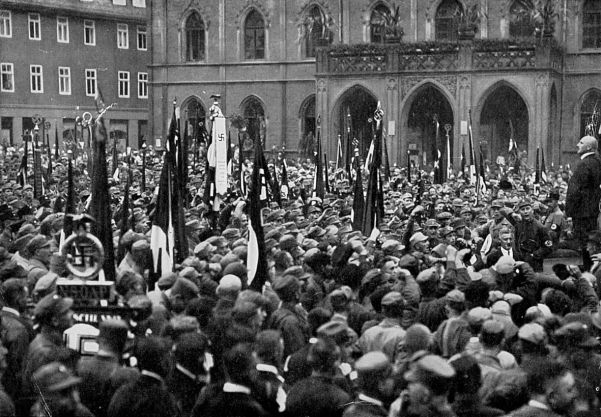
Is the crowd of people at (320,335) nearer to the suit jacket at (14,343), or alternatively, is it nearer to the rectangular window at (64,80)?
the suit jacket at (14,343)

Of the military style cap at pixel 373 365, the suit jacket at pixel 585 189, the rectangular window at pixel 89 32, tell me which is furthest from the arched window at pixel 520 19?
the military style cap at pixel 373 365

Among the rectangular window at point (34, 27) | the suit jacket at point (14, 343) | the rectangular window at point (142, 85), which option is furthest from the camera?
the rectangular window at point (142, 85)

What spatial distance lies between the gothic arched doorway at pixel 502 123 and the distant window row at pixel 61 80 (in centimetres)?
2473

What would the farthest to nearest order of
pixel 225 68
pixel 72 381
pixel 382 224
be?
pixel 225 68 < pixel 382 224 < pixel 72 381

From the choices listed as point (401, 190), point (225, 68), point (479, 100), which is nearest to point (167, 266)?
point (401, 190)

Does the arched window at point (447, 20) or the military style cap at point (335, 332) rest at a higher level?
the arched window at point (447, 20)

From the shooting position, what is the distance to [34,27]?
174 feet

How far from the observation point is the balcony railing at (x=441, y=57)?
37.2 m

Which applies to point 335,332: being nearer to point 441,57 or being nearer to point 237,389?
point 237,389

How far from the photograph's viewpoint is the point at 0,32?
170ft

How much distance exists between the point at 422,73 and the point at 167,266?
29.2 metres

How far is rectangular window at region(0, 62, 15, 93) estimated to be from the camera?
171 ft

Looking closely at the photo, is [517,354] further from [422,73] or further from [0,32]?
[0,32]

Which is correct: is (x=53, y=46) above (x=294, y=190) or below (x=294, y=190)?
above
